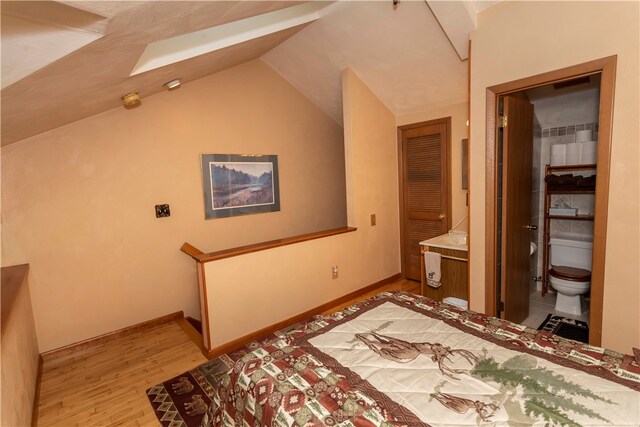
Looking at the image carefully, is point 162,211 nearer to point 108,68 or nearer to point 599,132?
point 108,68

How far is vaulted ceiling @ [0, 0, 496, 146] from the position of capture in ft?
4.00

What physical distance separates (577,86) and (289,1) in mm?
2966

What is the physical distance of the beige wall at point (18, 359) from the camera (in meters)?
1.49

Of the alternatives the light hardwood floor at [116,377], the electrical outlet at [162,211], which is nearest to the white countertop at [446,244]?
the light hardwood floor at [116,377]

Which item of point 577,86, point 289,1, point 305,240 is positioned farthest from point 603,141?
point 305,240

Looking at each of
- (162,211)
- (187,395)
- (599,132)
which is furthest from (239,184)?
(599,132)

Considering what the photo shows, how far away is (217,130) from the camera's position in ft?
12.2

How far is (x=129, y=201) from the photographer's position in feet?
10.3

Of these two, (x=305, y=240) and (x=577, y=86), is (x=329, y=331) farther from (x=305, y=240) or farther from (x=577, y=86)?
(x=577, y=86)

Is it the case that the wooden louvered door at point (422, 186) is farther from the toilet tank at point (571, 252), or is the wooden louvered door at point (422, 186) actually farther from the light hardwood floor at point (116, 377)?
the light hardwood floor at point (116, 377)

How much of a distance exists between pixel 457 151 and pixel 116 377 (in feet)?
13.5

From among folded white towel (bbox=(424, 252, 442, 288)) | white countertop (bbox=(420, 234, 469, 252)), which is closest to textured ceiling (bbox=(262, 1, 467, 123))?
white countertop (bbox=(420, 234, 469, 252))

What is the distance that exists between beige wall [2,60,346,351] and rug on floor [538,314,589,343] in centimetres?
323

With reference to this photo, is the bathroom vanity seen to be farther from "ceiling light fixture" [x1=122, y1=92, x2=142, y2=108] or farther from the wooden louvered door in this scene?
"ceiling light fixture" [x1=122, y1=92, x2=142, y2=108]
